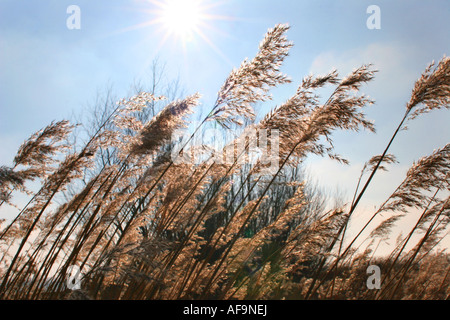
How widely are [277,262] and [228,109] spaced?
165 cm

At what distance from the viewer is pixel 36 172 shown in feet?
10.3

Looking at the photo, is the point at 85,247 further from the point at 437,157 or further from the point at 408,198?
the point at 437,157

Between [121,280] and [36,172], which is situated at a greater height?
[36,172]

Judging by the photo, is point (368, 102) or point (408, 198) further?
point (408, 198)

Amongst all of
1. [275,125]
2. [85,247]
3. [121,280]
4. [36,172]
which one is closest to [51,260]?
[85,247]

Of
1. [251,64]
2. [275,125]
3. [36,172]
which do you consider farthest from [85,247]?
[251,64]

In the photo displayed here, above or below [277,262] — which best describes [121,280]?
below

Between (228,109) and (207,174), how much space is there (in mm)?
809
